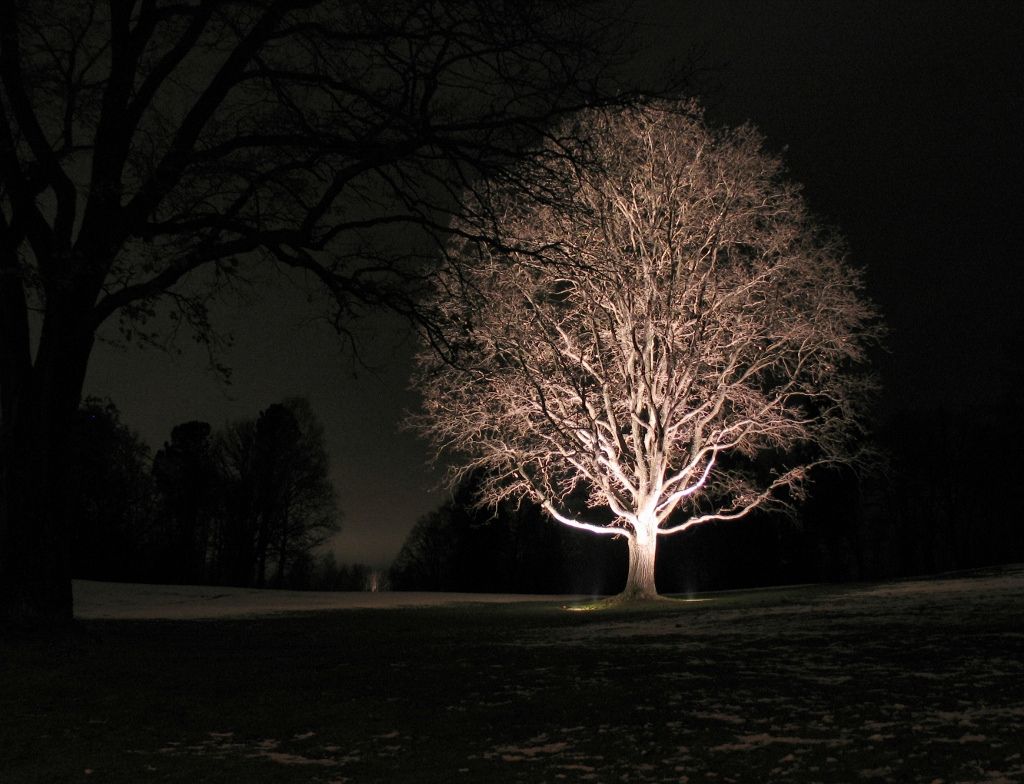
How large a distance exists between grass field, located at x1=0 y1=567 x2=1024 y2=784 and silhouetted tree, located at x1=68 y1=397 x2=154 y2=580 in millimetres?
41175

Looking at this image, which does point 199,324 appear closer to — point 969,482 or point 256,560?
point 256,560

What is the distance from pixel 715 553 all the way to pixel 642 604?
41.3 metres

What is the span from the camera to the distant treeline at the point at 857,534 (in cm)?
5959

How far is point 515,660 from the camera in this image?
11.2 metres

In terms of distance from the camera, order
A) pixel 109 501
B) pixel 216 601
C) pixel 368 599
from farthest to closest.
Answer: pixel 109 501
pixel 368 599
pixel 216 601

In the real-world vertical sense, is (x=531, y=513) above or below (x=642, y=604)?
above

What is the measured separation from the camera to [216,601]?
3397 cm

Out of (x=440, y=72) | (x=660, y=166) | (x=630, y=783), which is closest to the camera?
(x=630, y=783)

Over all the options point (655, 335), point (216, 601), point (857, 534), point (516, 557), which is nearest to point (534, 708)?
point (655, 335)

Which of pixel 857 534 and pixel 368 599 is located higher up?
pixel 857 534

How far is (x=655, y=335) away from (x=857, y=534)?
43427 millimetres

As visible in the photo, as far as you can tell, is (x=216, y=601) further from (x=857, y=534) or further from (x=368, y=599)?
(x=857, y=534)

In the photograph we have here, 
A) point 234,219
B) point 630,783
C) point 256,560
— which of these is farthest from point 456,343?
point 256,560

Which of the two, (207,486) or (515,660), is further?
(207,486)
